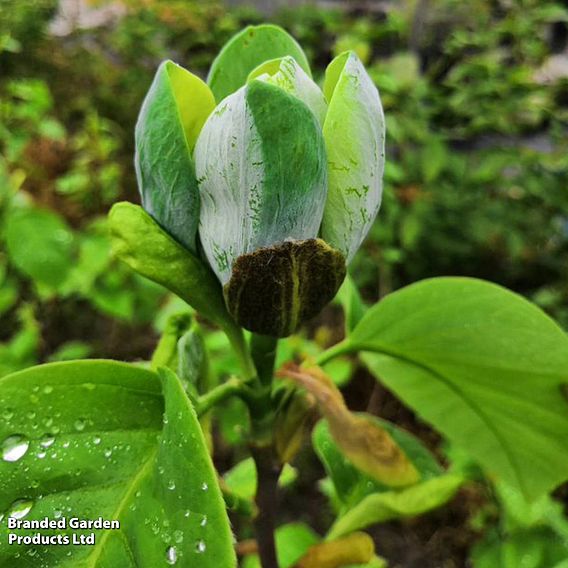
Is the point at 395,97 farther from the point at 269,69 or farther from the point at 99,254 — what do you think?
the point at 269,69

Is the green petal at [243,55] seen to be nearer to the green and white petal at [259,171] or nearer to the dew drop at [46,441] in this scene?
the green and white petal at [259,171]

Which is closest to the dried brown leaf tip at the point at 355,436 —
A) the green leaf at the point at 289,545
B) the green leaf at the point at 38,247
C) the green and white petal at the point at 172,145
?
the green and white petal at the point at 172,145

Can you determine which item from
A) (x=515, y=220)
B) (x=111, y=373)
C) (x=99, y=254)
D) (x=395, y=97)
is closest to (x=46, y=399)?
(x=111, y=373)

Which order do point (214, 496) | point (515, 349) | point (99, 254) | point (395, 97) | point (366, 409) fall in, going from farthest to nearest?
point (366, 409), point (395, 97), point (99, 254), point (515, 349), point (214, 496)

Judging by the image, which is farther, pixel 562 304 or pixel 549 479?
pixel 562 304

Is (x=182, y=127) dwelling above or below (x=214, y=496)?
above

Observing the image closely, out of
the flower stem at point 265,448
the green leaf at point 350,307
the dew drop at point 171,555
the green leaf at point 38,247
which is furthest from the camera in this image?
the green leaf at point 38,247

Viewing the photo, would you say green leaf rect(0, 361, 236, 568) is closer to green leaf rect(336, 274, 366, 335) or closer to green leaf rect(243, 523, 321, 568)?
green leaf rect(336, 274, 366, 335)
